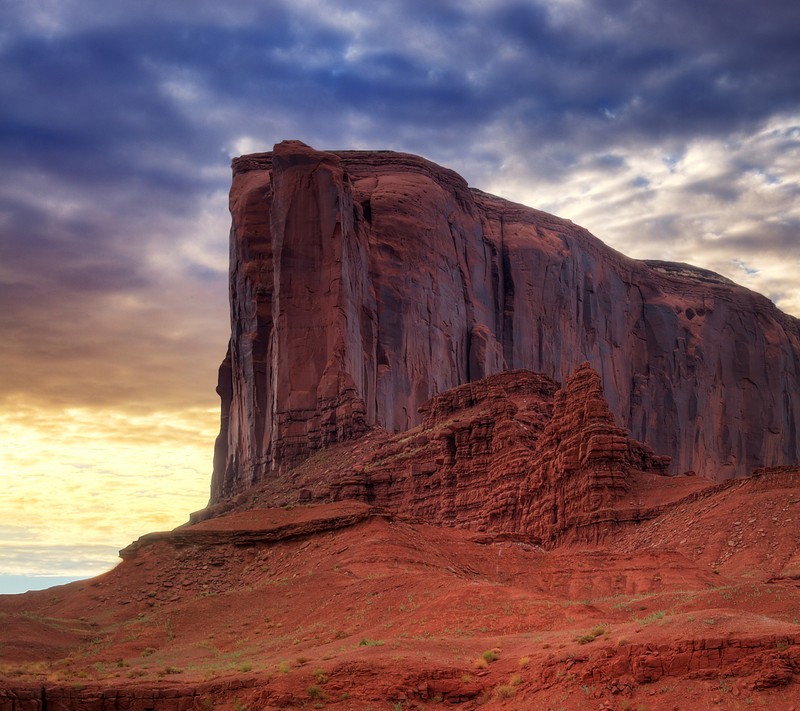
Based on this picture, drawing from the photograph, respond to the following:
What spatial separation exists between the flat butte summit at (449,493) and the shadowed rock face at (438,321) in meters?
0.27

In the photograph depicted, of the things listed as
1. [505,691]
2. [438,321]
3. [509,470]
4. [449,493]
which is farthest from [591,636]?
[438,321]

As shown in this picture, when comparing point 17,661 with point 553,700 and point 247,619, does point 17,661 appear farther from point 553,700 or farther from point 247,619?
point 553,700

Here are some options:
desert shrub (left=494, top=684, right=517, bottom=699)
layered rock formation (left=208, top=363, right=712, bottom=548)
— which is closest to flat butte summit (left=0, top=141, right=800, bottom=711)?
desert shrub (left=494, top=684, right=517, bottom=699)

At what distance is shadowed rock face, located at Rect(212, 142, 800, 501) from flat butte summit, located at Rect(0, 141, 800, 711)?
27 cm

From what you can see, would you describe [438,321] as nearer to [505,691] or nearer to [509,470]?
[509,470]

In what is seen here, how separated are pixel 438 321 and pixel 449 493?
38360 mm

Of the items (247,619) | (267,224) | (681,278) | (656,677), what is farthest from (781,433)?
(656,677)

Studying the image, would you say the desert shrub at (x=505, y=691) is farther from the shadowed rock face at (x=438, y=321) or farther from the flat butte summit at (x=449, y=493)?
the shadowed rock face at (x=438, y=321)

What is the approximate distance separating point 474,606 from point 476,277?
8110 centimetres

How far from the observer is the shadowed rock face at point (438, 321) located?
90.2 meters

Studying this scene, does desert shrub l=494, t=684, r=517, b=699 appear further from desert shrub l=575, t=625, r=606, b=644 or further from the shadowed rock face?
the shadowed rock face

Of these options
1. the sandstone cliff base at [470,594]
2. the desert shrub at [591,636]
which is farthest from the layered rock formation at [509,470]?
the desert shrub at [591,636]

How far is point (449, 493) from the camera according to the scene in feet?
217

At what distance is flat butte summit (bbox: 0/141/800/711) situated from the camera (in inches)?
1151
